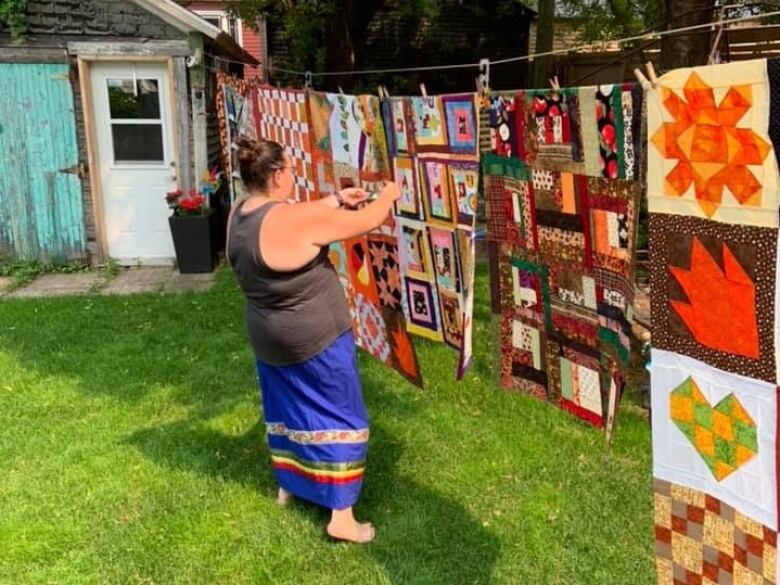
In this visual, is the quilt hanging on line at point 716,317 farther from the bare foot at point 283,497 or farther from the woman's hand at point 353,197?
the bare foot at point 283,497

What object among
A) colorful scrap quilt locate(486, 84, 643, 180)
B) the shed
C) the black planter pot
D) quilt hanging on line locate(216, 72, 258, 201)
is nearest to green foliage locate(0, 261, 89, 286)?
the shed

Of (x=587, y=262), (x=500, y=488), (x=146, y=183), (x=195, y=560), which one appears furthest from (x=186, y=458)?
(x=146, y=183)

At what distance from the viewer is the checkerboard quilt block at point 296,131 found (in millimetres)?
4191

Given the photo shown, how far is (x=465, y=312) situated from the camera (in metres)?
3.18

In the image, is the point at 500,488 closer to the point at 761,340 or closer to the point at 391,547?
the point at 391,547

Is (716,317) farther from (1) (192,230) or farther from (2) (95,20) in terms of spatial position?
(2) (95,20)

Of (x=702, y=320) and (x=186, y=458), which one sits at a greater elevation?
(x=702, y=320)

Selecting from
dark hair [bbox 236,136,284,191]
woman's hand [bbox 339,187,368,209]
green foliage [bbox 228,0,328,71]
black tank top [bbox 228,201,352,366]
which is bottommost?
black tank top [bbox 228,201,352,366]

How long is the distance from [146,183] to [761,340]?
292 inches

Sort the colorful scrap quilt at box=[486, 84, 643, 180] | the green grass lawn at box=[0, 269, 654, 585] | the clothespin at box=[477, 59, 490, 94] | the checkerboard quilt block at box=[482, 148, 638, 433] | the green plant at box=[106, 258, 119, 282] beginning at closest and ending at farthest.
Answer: the colorful scrap quilt at box=[486, 84, 643, 180]
the checkerboard quilt block at box=[482, 148, 638, 433]
the clothespin at box=[477, 59, 490, 94]
the green grass lawn at box=[0, 269, 654, 585]
the green plant at box=[106, 258, 119, 282]

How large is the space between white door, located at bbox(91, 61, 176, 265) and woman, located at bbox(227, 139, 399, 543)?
5.43m

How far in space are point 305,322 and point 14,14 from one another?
631 cm

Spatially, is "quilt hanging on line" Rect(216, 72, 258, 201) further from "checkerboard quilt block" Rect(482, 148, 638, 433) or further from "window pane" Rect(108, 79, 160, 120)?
"checkerboard quilt block" Rect(482, 148, 638, 433)

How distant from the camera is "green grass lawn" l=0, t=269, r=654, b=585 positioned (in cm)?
307
